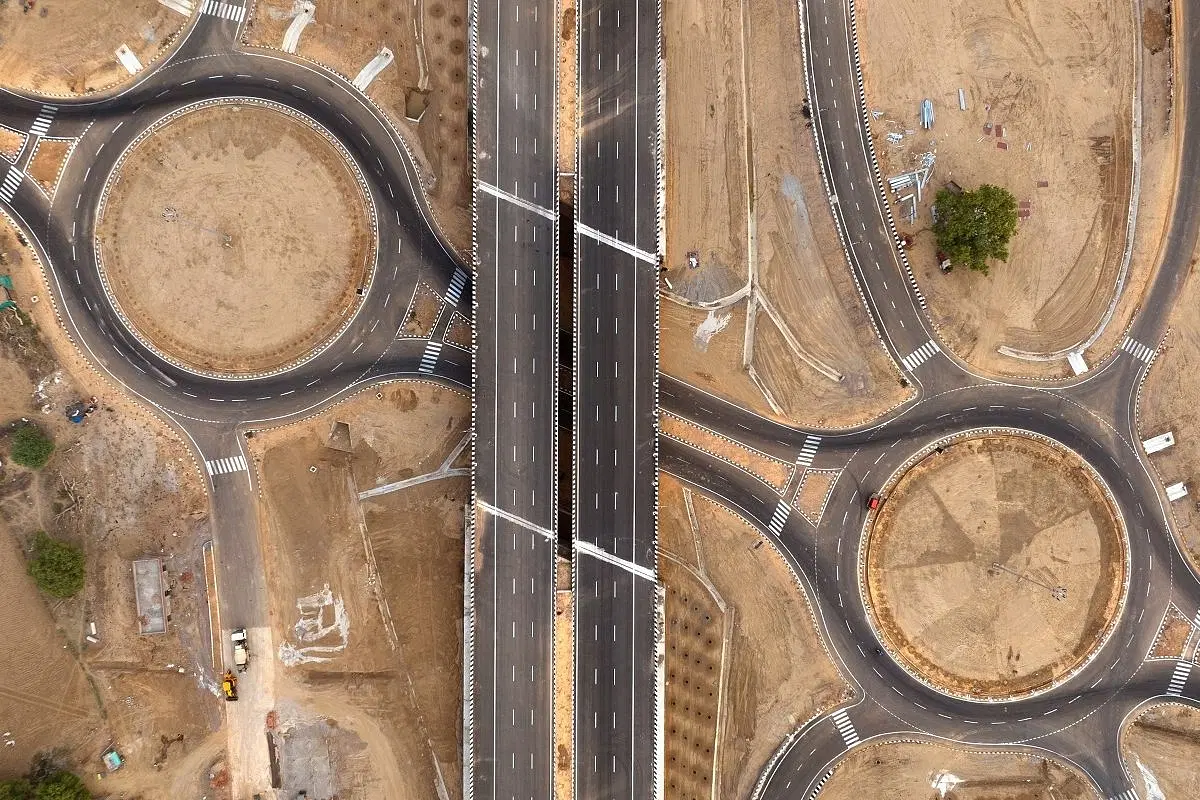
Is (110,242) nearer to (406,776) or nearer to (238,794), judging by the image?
(238,794)

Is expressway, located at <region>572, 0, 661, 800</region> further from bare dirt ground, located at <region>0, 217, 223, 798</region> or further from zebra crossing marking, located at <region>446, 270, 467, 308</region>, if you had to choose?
bare dirt ground, located at <region>0, 217, 223, 798</region>

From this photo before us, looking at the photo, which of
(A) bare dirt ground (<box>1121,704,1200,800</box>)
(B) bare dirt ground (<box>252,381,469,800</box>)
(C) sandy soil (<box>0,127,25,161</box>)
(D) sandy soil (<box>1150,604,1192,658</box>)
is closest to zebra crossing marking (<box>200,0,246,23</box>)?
(C) sandy soil (<box>0,127,25,161</box>)

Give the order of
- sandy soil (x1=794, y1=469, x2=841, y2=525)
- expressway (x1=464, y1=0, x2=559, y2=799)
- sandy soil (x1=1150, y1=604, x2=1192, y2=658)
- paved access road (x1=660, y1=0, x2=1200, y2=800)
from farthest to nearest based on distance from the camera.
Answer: sandy soil (x1=1150, y1=604, x2=1192, y2=658) < sandy soil (x1=794, y1=469, x2=841, y2=525) < paved access road (x1=660, y1=0, x2=1200, y2=800) < expressway (x1=464, y1=0, x2=559, y2=799)

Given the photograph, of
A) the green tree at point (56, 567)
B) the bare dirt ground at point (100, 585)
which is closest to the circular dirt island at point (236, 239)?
the bare dirt ground at point (100, 585)

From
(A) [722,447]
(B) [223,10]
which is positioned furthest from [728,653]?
(B) [223,10]

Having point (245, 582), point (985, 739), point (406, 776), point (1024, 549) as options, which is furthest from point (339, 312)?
point (985, 739)

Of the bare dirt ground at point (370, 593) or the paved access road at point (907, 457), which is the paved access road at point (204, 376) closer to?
the bare dirt ground at point (370, 593)
